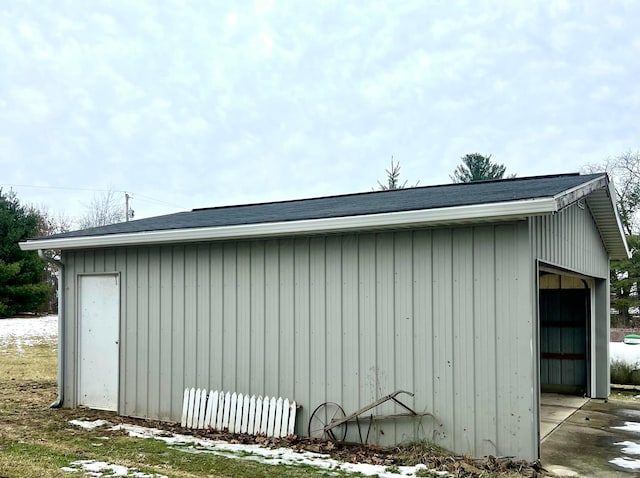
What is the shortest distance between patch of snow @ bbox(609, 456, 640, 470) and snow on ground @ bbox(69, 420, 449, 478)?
5.52 ft

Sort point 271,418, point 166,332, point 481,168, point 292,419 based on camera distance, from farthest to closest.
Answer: point 481,168, point 166,332, point 271,418, point 292,419

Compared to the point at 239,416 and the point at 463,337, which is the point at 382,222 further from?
the point at 239,416

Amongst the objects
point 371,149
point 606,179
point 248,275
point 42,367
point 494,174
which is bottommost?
point 42,367

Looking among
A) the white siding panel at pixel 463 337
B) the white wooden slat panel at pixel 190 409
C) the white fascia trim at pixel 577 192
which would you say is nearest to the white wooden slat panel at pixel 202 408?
the white wooden slat panel at pixel 190 409

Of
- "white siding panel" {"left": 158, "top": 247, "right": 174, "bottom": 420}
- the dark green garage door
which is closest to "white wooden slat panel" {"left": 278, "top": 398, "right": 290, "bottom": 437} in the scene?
"white siding panel" {"left": 158, "top": 247, "right": 174, "bottom": 420}

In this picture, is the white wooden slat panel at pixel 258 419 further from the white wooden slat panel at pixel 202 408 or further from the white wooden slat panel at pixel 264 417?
the white wooden slat panel at pixel 202 408

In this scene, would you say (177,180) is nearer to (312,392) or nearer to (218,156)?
(218,156)

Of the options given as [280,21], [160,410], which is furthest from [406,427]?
[280,21]

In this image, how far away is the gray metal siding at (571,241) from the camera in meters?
5.28

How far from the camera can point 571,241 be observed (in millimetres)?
6641

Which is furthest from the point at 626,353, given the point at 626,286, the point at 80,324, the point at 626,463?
the point at 626,286

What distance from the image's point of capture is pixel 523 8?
12.1 meters

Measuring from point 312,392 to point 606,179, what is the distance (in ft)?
14.0

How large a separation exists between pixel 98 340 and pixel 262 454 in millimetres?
3329
